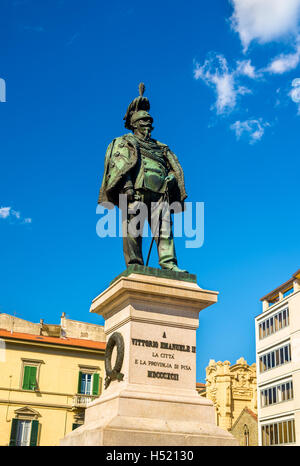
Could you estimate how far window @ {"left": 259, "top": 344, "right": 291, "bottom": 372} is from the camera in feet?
183

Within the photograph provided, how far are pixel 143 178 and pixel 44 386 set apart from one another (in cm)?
4037

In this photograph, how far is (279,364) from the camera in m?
57.3

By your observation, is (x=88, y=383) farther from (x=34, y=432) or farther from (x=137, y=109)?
(x=137, y=109)

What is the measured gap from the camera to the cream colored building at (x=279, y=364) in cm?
5362

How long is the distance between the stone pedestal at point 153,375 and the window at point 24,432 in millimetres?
38741

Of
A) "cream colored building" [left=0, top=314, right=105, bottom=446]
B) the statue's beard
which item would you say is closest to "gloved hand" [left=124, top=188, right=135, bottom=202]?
the statue's beard

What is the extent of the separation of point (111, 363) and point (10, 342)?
132 feet

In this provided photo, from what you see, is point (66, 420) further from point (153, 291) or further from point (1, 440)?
point (153, 291)

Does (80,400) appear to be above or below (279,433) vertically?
above

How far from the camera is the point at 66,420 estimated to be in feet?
155

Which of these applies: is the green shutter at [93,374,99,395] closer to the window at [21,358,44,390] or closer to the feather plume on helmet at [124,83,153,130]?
the window at [21,358,44,390]

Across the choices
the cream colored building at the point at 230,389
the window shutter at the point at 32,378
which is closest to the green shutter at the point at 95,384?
the window shutter at the point at 32,378

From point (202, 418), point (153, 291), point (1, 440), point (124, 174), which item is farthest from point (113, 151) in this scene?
point (1, 440)

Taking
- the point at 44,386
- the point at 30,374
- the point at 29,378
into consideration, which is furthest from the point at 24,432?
the point at 30,374
